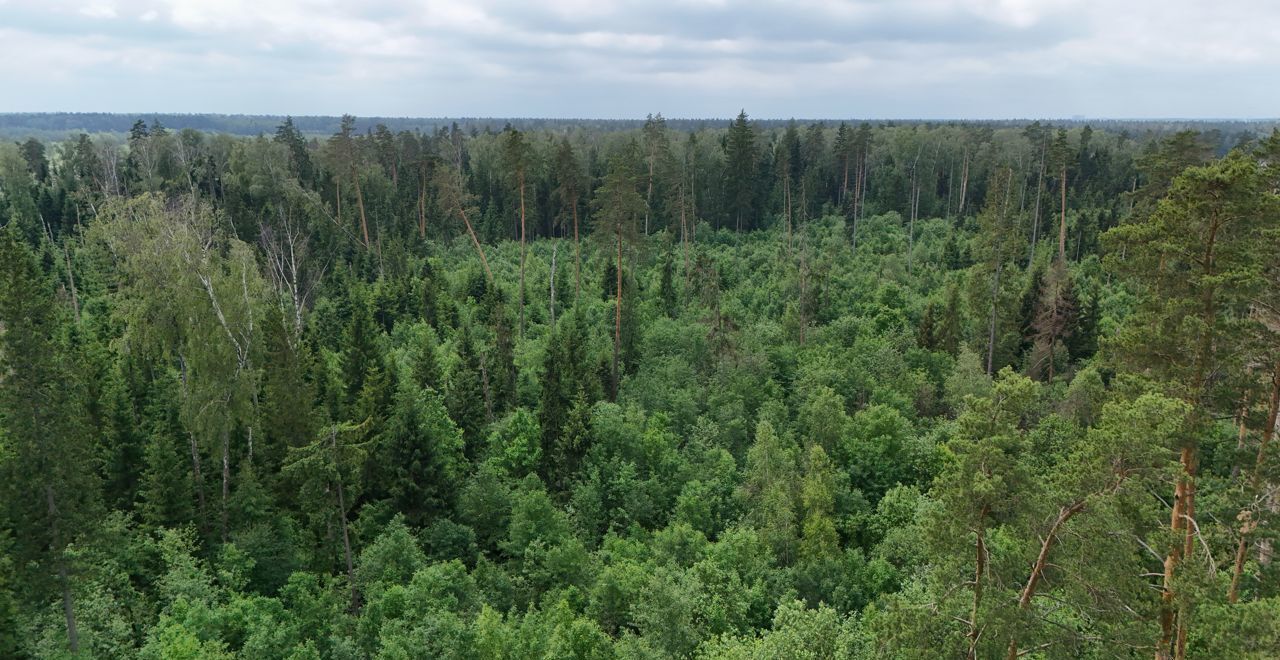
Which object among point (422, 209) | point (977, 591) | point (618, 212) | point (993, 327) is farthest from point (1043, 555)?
point (422, 209)

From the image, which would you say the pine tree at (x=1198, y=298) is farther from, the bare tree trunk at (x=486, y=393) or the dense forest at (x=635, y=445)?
the bare tree trunk at (x=486, y=393)

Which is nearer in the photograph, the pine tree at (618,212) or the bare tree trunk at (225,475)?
the bare tree trunk at (225,475)

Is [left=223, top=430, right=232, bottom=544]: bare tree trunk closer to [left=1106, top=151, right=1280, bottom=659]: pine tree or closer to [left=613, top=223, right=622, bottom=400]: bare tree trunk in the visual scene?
[left=613, top=223, right=622, bottom=400]: bare tree trunk

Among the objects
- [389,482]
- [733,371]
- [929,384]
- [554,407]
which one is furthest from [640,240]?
[389,482]

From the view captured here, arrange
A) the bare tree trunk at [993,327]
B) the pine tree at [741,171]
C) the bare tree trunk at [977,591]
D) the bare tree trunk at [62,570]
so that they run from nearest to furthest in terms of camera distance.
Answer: the bare tree trunk at [977,591] → the bare tree trunk at [62,570] → the bare tree trunk at [993,327] → the pine tree at [741,171]

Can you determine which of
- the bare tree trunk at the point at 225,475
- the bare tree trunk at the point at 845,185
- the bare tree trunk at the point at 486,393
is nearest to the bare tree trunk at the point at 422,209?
the bare tree trunk at the point at 486,393

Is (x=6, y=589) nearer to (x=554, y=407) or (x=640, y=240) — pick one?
(x=554, y=407)

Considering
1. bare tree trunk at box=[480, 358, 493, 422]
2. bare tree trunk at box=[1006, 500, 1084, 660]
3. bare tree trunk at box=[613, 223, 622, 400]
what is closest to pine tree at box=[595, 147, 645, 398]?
bare tree trunk at box=[613, 223, 622, 400]

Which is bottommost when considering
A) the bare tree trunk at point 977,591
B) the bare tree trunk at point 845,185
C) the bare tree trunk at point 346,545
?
the bare tree trunk at point 346,545
